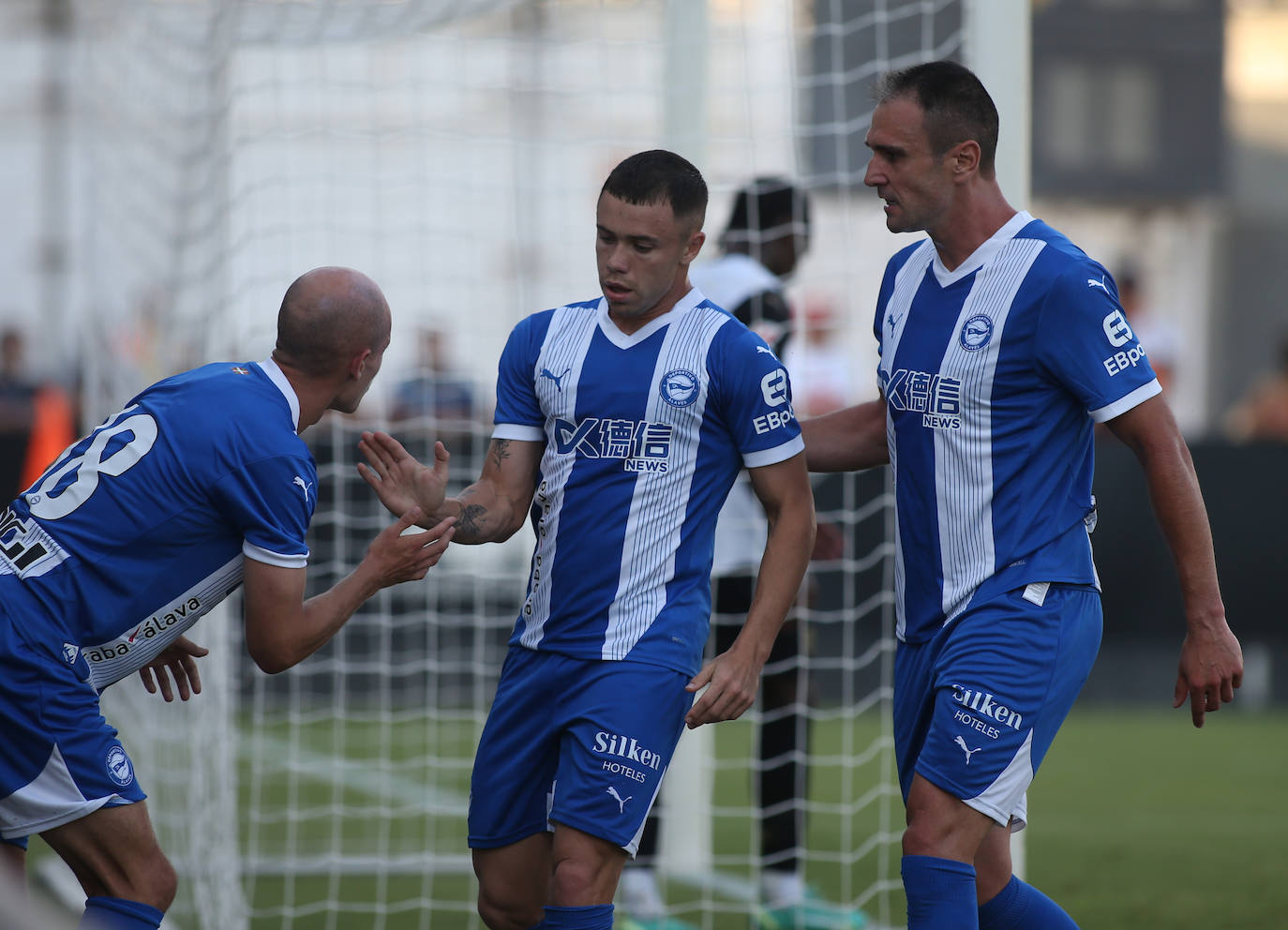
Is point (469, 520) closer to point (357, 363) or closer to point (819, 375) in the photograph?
point (357, 363)

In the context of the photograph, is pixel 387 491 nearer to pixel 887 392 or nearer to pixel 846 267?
pixel 887 392

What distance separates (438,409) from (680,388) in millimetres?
5103

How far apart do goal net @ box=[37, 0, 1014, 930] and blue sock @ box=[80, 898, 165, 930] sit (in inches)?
71.9

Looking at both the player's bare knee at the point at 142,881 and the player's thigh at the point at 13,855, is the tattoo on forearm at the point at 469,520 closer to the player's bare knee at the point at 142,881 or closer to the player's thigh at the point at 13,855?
the player's bare knee at the point at 142,881

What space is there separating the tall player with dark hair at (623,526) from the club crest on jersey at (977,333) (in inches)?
16.5

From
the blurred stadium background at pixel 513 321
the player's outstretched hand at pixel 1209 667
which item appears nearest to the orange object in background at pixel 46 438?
the blurred stadium background at pixel 513 321

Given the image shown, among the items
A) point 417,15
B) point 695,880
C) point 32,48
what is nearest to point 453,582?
point 695,880

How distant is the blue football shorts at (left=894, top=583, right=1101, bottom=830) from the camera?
332 cm

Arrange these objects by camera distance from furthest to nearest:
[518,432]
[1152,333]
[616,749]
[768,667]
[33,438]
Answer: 1. [1152,333]
2. [33,438]
3. [768,667]
4. [518,432]
5. [616,749]

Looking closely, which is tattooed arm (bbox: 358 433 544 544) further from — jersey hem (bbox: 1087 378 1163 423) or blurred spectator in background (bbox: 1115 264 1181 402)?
blurred spectator in background (bbox: 1115 264 1181 402)

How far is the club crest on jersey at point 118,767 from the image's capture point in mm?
3277

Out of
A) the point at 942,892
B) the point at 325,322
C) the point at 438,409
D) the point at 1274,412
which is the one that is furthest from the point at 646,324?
the point at 1274,412

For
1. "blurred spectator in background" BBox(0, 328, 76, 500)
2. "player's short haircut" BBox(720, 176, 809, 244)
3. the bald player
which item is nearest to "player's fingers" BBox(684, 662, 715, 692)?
the bald player

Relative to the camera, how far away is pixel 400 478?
11.9 feet
